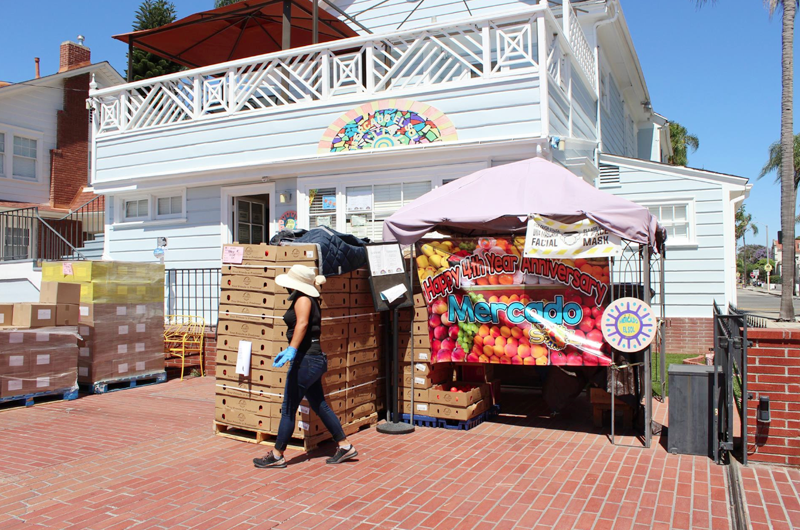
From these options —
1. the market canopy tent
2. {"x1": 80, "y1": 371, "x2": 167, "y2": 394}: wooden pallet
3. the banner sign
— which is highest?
the market canopy tent

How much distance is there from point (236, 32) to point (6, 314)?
8.35 meters

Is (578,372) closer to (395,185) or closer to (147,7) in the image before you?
(395,185)

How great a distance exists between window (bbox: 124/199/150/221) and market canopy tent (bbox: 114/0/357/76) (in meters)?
3.03

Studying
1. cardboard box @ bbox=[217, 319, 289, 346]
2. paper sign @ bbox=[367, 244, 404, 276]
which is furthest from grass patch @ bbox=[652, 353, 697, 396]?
cardboard box @ bbox=[217, 319, 289, 346]

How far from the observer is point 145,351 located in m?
10.1

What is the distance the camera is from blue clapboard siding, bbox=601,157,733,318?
42.1ft

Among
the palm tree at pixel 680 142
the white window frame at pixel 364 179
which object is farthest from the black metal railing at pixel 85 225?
the palm tree at pixel 680 142

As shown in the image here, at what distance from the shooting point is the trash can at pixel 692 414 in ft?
19.3

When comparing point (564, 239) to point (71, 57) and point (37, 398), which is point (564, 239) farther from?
point (71, 57)

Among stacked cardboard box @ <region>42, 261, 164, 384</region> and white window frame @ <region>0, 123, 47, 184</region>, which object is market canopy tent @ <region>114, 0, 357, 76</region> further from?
white window frame @ <region>0, 123, 47, 184</region>

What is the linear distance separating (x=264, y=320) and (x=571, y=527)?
3.72m

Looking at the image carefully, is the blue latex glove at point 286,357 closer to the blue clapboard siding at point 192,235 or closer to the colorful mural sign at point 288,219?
the colorful mural sign at point 288,219

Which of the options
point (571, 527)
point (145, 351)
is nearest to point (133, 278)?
point (145, 351)

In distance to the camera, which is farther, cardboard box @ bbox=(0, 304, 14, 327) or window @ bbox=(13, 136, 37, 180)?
window @ bbox=(13, 136, 37, 180)
